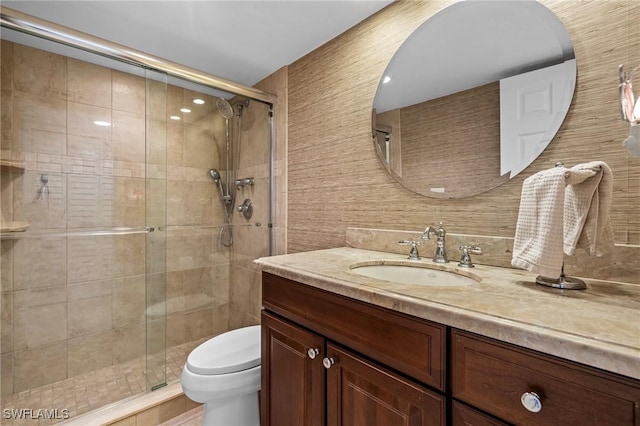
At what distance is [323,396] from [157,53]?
2.25 m

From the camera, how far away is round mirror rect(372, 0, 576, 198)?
101 centimetres

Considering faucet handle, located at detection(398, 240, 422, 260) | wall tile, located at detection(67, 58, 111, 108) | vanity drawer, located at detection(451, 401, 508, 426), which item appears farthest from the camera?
wall tile, located at detection(67, 58, 111, 108)

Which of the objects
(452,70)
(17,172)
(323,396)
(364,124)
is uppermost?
(452,70)

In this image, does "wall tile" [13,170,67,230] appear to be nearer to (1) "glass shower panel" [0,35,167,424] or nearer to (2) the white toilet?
(1) "glass shower panel" [0,35,167,424]

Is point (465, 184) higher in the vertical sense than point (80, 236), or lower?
higher

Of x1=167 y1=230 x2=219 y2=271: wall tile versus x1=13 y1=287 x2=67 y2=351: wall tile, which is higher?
x1=167 y1=230 x2=219 y2=271: wall tile

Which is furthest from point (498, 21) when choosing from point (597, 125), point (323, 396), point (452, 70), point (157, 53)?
point (157, 53)

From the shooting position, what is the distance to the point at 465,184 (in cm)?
119

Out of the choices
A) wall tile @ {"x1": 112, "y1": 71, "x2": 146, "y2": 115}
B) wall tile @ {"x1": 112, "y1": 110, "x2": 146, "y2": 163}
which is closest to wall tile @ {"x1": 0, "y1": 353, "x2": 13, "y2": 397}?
wall tile @ {"x1": 112, "y1": 110, "x2": 146, "y2": 163}

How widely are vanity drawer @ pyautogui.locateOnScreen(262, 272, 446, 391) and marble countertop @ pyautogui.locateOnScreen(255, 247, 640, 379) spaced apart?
1.3 inches

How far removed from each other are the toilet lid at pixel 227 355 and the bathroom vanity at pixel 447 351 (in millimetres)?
276

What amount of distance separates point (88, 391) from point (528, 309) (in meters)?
2.40

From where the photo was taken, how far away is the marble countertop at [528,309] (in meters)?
0.49

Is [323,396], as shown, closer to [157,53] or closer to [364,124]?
[364,124]
